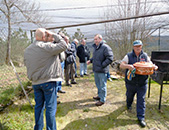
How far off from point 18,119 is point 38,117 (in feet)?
2.82

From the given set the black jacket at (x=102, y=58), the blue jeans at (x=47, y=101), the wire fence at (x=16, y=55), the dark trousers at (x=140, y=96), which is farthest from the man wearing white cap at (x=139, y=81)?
the wire fence at (x=16, y=55)

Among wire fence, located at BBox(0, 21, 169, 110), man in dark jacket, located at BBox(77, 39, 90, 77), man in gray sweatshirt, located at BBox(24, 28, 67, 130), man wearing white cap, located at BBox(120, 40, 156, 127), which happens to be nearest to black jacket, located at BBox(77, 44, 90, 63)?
man in dark jacket, located at BBox(77, 39, 90, 77)

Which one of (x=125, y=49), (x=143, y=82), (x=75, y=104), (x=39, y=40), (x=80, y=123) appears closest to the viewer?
(x=39, y=40)

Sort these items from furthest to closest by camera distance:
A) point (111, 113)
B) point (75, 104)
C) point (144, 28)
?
point (144, 28), point (75, 104), point (111, 113)

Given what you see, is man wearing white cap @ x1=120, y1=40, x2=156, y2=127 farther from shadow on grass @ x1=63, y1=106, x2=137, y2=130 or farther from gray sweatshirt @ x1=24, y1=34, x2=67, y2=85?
gray sweatshirt @ x1=24, y1=34, x2=67, y2=85

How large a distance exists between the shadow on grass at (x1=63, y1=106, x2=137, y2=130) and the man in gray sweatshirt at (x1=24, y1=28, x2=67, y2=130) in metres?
0.67

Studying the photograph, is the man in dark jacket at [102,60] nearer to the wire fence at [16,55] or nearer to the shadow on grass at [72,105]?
the shadow on grass at [72,105]

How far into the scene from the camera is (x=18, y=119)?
Answer: 2461 mm

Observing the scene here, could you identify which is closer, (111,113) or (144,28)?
(111,113)

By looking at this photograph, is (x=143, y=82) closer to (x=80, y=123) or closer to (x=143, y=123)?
(x=143, y=123)

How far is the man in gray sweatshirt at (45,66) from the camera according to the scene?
173 cm

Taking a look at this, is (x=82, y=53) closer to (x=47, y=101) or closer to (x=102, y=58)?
(x=102, y=58)

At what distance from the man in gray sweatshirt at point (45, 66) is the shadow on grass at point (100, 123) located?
0.67 m

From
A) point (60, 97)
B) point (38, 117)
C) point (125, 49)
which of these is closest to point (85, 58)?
point (125, 49)
